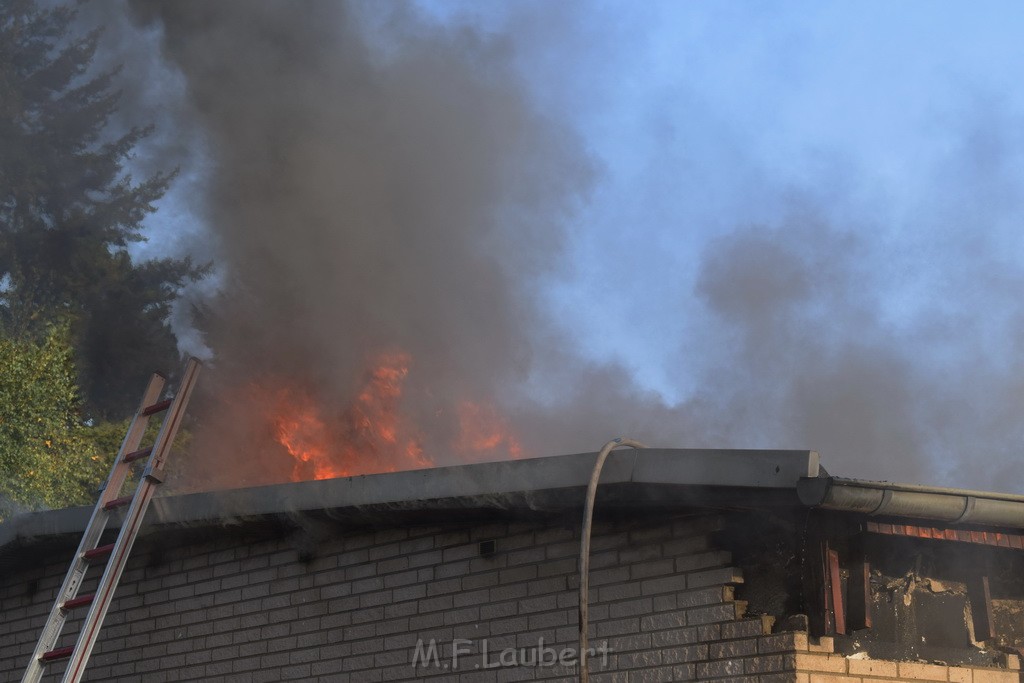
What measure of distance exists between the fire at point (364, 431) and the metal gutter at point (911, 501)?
1122 centimetres

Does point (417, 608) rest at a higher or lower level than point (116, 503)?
lower

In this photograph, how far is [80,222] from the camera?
28.8 meters

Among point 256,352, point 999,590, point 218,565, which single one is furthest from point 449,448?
point 999,590

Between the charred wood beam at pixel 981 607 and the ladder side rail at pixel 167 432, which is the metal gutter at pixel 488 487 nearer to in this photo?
the ladder side rail at pixel 167 432

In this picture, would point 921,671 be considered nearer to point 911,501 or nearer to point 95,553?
point 911,501

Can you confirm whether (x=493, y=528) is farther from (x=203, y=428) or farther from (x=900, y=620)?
(x=203, y=428)

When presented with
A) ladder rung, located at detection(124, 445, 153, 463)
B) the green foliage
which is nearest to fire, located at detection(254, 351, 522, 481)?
the green foliage

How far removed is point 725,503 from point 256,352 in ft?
49.0

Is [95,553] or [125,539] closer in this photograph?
[125,539]

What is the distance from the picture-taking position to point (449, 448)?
17906mm

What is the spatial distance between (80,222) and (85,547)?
2314 centimetres

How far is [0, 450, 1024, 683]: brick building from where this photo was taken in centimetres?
→ 630

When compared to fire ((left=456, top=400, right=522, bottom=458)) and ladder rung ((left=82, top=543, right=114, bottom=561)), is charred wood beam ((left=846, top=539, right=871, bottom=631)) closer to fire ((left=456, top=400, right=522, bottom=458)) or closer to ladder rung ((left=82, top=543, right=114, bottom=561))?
ladder rung ((left=82, top=543, right=114, bottom=561))

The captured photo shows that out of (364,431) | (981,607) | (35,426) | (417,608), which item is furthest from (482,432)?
(981,607)
